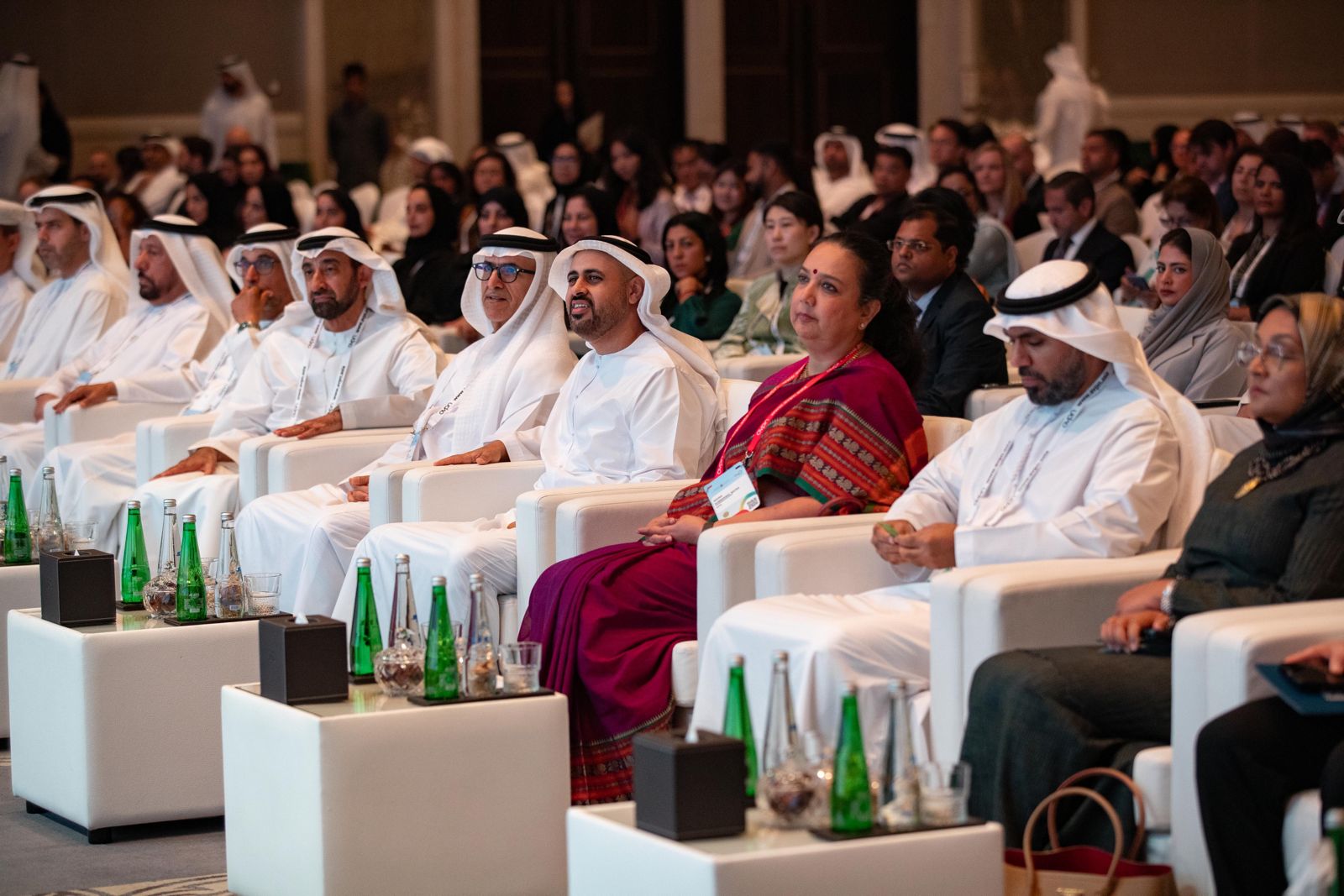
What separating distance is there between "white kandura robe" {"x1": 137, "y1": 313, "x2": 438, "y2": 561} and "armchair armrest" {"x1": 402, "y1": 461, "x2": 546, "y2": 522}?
899 millimetres

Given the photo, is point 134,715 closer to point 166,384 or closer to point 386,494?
point 386,494

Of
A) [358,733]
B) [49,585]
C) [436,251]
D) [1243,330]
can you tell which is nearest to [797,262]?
[1243,330]

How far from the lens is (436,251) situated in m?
9.73

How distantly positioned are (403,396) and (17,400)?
2.38 m

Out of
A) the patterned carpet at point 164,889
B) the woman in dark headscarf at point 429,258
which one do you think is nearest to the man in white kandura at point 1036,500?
the patterned carpet at point 164,889

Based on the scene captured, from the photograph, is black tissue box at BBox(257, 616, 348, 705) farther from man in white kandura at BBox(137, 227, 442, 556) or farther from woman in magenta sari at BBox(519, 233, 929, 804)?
man in white kandura at BBox(137, 227, 442, 556)

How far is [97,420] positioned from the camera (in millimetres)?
7777

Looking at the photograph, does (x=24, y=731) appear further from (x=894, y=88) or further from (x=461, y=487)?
(x=894, y=88)

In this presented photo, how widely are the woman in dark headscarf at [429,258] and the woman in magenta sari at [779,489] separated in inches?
182

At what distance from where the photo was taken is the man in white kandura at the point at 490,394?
6.09 metres

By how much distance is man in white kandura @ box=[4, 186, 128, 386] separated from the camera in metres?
8.69

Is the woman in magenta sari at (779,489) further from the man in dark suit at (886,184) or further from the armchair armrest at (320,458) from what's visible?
the man in dark suit at (886,184)

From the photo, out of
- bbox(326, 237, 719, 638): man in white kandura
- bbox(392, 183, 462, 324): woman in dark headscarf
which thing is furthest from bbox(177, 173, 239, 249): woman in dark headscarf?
bbox(326, 237, 719, 638): man in white kandura

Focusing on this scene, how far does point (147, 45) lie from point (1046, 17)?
691cm
